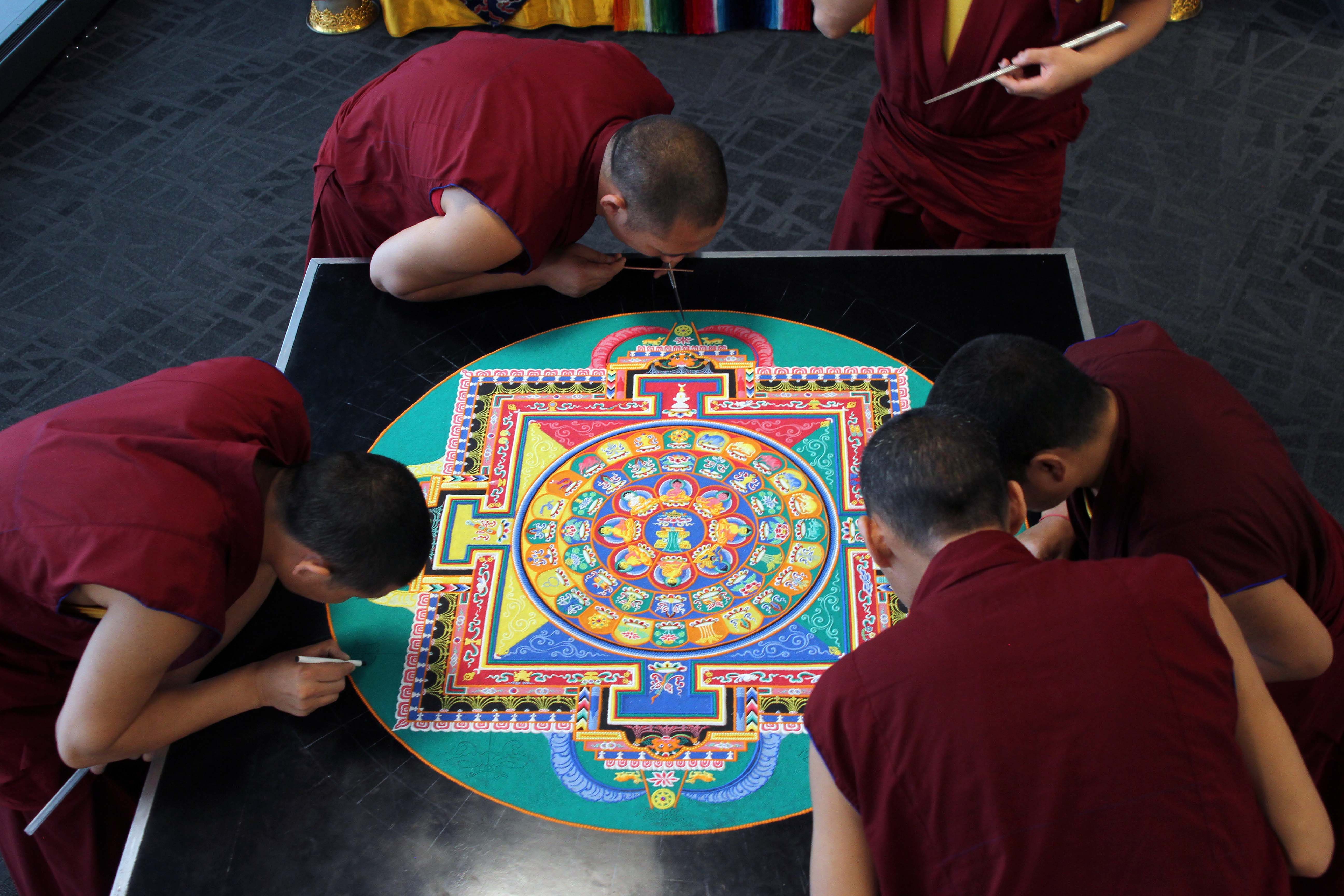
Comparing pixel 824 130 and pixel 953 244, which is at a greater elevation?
Result: pixel 953 244

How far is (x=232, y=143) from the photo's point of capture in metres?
4.27

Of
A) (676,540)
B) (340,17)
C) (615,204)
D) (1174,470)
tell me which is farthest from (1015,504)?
(340,17)

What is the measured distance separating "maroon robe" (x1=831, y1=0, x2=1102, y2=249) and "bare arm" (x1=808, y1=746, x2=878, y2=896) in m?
1.62

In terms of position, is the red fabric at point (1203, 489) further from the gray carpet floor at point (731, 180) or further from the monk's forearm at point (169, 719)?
the gray carpet floor at point (731, 180)

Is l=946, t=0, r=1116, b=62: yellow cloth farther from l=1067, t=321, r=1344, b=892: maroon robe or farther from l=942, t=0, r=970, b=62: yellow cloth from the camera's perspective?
l=1067, t=321, r=1344, b=892: maroon robe

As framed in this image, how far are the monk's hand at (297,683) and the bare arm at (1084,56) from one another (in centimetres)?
178

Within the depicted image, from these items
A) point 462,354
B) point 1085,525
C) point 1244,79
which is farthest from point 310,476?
point 1244,79

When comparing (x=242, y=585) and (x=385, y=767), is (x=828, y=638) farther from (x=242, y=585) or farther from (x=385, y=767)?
(x=242, y=585)

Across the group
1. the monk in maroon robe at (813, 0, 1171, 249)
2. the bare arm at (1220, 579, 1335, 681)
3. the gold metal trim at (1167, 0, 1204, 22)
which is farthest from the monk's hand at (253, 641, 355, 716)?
the gold metal trim at (1167, 0, 1204, 22)

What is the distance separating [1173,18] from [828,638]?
399cm

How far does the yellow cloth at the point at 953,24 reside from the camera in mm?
2408

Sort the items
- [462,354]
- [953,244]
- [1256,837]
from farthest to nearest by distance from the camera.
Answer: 1. [953,244]
2. [462,354]
3. [1256,837]

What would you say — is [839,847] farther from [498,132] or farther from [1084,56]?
[1084,56]

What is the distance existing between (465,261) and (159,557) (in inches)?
37.1
